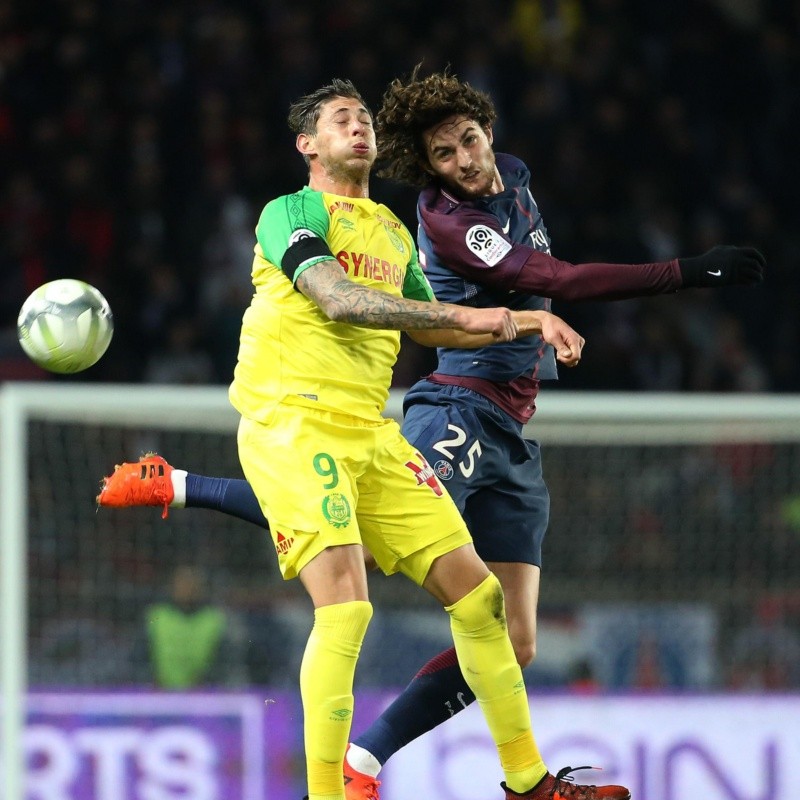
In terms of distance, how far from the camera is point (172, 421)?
22.8 feet

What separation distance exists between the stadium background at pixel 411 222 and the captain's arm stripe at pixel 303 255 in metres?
3.69

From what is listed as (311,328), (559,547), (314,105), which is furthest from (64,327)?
(559,547)

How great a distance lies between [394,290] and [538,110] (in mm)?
6665

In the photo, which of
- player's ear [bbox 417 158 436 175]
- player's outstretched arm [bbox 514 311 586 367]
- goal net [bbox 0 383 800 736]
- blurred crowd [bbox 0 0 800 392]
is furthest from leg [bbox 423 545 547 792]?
blurred crowd [bbox 0 0 800 392]

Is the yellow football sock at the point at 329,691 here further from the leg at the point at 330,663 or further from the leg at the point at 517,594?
the leg at the point at 517,594

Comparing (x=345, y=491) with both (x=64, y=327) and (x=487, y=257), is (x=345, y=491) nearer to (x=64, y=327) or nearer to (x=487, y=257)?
(x=487, y=257)

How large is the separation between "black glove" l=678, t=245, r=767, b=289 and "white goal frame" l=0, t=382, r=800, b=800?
97.4 inches

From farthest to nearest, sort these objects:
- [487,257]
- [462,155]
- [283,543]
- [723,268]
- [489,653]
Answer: [462,155] → [487,257] → [489,653] → [723,268] → [283,543]

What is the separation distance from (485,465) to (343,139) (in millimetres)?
1141

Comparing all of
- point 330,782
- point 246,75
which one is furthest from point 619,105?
point 330,782

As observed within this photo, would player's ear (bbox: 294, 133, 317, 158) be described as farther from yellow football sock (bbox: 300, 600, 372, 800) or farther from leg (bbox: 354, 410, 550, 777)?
yellow football sock (bbox: 300, 600, 372, 800)

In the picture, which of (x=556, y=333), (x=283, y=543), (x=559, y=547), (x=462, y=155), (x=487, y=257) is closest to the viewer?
(x=556, y=333)

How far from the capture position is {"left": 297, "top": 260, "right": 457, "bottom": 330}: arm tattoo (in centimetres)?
385

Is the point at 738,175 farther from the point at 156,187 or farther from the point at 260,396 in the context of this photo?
the point at 260,396
